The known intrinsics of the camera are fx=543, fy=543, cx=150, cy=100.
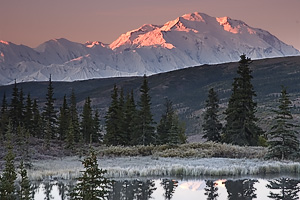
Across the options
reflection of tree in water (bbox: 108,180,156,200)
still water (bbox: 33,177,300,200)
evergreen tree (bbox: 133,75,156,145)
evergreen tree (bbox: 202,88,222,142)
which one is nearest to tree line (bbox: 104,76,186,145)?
evergreen tree (bbox: 133,75,156,145)

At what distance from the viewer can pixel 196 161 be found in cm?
3909

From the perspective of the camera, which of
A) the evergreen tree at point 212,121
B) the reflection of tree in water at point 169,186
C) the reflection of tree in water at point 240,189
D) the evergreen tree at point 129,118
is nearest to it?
the reflection of tree in water at point 240,189

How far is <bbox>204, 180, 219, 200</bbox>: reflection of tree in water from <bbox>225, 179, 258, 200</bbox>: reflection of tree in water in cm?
63

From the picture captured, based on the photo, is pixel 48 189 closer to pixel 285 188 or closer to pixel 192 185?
pixel 192 185

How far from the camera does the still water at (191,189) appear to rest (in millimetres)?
24797

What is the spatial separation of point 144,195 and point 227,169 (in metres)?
8.93

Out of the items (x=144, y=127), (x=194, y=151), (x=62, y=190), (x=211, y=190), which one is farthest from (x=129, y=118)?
(x=211, y=190)

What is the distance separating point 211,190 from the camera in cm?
2656

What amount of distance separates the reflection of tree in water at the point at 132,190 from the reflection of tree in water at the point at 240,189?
12.5ft

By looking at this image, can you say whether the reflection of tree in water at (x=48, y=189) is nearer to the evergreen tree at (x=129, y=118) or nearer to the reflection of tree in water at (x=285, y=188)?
the reflection of tree in water at (x=285, y=188)

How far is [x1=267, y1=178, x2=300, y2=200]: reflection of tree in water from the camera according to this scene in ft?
81.4

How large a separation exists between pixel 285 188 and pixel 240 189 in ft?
7.56

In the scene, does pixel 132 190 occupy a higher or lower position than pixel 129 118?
lower

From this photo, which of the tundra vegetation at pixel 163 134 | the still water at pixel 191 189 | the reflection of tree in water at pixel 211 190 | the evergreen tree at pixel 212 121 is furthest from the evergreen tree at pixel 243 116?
the reflection of tree in water at pixel 211 190
